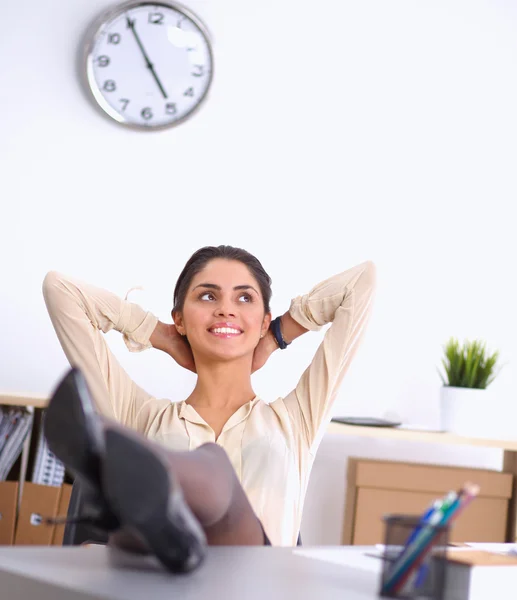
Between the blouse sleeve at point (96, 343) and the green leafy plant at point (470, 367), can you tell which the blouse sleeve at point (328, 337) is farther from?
the green leafy plant at point (470, 367)

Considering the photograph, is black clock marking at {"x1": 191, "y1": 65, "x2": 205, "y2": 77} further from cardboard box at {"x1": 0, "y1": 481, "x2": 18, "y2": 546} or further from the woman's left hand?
cardboard box at {"x1": 0, "y1": 481, "x2": 18, "y2": 546}

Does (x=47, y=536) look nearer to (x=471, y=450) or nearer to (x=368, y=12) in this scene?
(x=471, y=450)

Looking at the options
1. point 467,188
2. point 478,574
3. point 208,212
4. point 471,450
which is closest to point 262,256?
point 208,212

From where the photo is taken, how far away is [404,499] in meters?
2.38

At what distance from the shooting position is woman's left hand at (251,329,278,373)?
177 centimetres

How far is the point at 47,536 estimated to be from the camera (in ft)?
7.18

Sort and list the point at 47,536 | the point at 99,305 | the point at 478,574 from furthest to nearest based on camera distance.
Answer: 1. the point at 47,536
2. the point at 99,305
3. the point at 478,574

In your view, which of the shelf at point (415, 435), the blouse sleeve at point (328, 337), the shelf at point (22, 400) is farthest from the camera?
the shelf at point (415, 435)

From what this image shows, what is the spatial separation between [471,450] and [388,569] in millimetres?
2056

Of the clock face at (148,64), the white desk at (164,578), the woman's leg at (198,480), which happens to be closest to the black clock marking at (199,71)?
the clock face at (148,64)

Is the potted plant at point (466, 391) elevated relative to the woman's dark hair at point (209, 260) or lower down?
lower down

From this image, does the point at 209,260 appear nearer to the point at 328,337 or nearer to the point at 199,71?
the point at 328,337

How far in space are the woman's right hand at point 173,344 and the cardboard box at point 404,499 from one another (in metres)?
0.81

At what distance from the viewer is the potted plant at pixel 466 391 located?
7.89 feet
